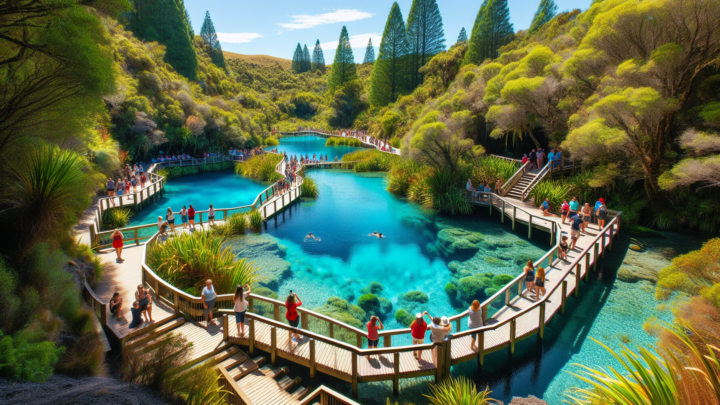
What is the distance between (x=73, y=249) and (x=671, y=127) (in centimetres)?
2136

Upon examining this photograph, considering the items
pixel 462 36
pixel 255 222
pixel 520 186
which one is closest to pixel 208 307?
pixel 255 222

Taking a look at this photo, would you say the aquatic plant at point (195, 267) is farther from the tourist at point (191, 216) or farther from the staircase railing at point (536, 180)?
the staircase railing at point (536, 180)

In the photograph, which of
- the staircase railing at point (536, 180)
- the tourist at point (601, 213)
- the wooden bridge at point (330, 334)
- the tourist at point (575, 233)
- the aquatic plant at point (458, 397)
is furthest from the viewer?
the staircase railing at point (536, 180)

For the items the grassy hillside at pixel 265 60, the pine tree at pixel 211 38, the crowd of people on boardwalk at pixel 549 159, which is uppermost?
the grassy hillside at pixel 265 60

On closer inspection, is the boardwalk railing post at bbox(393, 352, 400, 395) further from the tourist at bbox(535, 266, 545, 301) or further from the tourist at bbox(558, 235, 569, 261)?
the tourist at bbox(558, 235, 569, 261)

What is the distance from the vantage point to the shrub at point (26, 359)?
12.3 feet

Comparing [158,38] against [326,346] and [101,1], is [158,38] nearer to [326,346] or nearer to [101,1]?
[101,1]

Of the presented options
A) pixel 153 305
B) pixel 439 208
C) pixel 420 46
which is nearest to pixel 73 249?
pixel 153 305

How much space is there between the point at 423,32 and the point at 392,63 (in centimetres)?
654

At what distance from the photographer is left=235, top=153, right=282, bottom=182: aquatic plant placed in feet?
98.6

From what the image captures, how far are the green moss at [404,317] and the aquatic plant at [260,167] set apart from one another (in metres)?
19.9

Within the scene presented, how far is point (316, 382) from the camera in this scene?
6.76 meters

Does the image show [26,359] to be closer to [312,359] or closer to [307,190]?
[312,359]

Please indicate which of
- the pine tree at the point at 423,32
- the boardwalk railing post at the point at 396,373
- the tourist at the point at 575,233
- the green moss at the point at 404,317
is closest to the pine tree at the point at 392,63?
the pine tree at the point at 423,32
